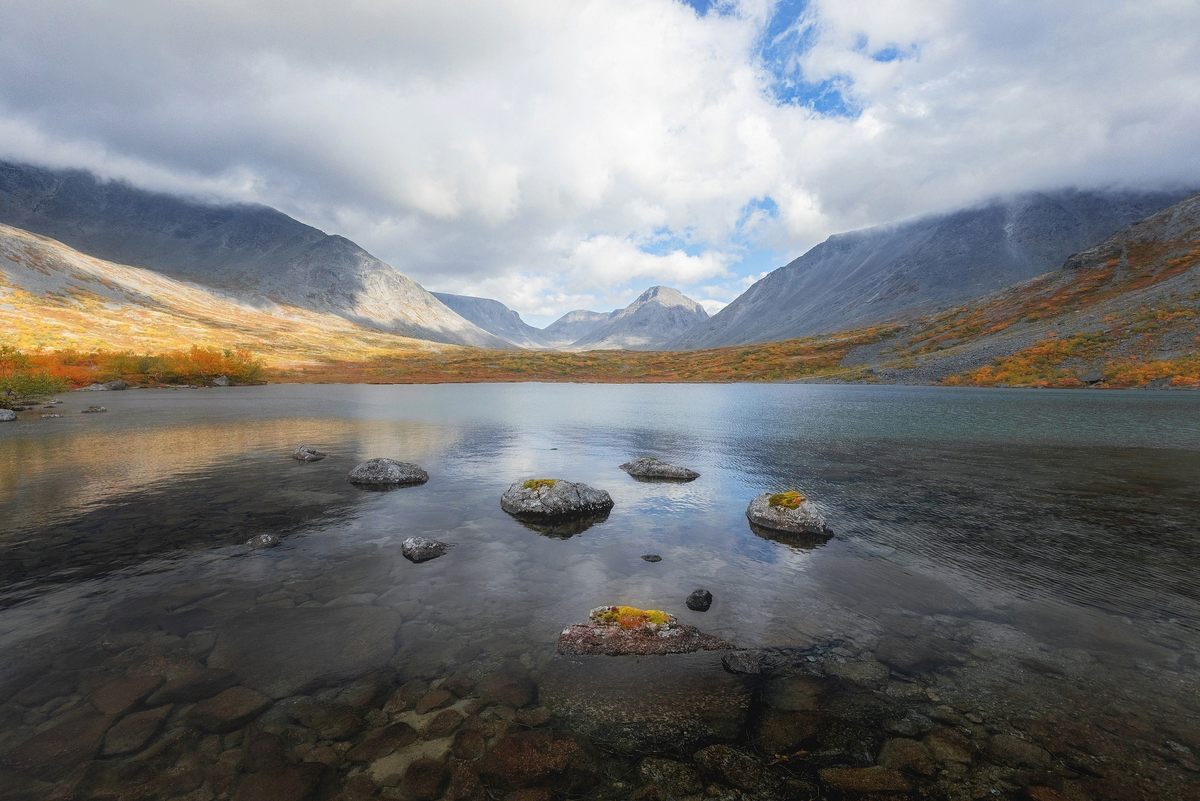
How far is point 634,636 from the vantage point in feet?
37.9

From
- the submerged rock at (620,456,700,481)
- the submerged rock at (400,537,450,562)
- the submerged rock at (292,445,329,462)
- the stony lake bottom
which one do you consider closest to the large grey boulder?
the stony lake bottom

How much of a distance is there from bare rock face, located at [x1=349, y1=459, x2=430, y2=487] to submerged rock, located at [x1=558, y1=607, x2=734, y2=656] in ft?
61.0

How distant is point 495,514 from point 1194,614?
22.9m

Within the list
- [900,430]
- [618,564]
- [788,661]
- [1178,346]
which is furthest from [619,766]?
[1178,346]

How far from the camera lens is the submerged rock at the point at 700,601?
13.4 meters

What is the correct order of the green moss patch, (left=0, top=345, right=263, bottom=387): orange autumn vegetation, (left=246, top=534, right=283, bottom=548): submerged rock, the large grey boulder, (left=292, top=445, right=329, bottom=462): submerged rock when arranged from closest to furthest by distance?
(left=246, top=534, right=283, bottom=548): submerged rock, the green moss patch, the large grey boulder, (left=292, top=445, right=329, bottom=462): submerged rock, (left=0, top=345, right=263, bottom=387): orange autumn vegetation

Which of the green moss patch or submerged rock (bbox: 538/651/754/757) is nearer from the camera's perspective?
submerged rock (bbox: 538/651/754/757)

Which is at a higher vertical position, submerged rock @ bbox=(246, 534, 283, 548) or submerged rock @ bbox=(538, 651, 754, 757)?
submerged rock @ bbox=(538, 651, 754, 757)

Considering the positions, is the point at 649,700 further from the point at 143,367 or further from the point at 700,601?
the point at 143,367

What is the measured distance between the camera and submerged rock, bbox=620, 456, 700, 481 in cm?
2905

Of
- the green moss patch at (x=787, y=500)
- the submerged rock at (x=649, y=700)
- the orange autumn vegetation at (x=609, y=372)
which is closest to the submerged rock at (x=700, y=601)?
the submerged rock at (x=649, y=700)

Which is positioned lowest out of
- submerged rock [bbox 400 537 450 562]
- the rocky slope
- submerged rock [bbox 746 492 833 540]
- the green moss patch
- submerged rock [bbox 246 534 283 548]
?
submerged rock [bbox 246 534 283 548]

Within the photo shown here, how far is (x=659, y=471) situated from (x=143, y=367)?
14645 centimetres

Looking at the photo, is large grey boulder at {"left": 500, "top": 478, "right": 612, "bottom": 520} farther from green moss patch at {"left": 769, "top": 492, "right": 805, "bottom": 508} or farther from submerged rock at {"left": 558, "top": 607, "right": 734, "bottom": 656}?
submerged rock at {"left": 558, "top": 607, "right": 734, "bottom": 656}
